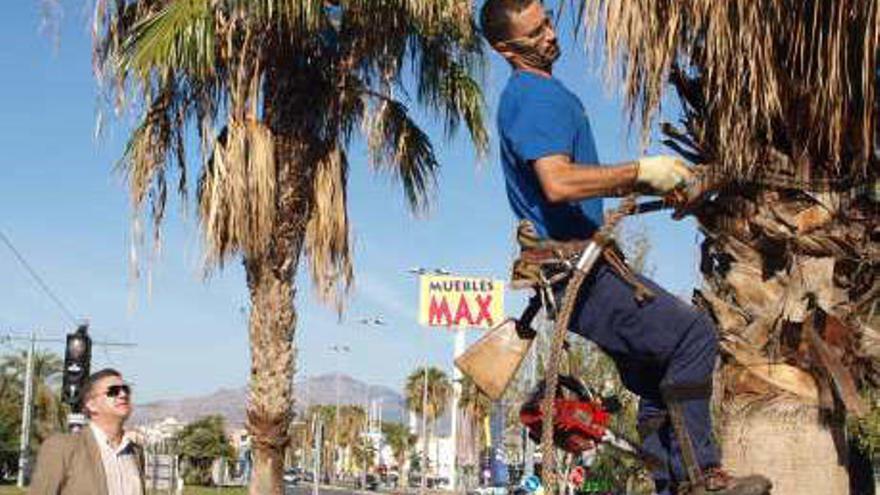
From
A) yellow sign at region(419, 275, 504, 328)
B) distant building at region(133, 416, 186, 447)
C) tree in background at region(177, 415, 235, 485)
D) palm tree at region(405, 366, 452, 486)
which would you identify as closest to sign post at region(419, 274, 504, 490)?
yellow sign at region(419, 275, 504, 328)

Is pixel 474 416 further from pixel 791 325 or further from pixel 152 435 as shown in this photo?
pixel 791 325

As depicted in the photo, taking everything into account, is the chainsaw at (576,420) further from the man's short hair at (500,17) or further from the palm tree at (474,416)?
the palm tree at (474,416)

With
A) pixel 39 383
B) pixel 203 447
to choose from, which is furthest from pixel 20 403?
pixel 203 447

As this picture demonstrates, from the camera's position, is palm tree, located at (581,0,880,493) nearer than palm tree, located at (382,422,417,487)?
Yes

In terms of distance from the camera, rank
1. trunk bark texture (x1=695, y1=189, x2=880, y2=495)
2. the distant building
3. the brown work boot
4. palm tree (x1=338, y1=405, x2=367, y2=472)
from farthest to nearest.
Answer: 1. palm tree (x1=338, y1=405, x2=367, y2=472)
2. the distant building
3. trunk bark texture (x1=695, y1=189, x2=880, y2=495)
4. the brown work boot

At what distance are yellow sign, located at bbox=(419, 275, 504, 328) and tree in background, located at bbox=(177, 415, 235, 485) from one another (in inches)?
1631

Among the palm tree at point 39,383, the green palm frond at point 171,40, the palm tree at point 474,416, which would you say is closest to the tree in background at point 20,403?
the palm tree at point 39,383

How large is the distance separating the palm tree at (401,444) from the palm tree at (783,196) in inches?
4695

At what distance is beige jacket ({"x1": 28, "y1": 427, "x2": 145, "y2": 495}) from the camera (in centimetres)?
597

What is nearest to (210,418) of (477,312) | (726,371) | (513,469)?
(477,312)

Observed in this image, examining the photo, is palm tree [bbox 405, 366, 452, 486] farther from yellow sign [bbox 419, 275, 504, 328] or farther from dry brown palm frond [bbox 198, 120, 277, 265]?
dry brown palm frond [bbox 198, 120, 277, 265]

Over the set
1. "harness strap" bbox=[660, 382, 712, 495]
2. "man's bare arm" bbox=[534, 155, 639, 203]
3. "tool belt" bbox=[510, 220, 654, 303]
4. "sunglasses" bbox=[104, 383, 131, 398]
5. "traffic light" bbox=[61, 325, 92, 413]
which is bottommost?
"harness strap" bbox=[660, 382, 712, 495]

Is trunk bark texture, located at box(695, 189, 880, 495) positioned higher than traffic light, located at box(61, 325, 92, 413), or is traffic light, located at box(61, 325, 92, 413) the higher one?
traffic light, located at box(61, 325, 92, 413)

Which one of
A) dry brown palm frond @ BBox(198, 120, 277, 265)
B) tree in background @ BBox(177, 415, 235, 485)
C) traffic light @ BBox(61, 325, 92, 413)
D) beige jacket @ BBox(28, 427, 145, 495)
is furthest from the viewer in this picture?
tree in background @ BBox(177, 415, 235, 485)
